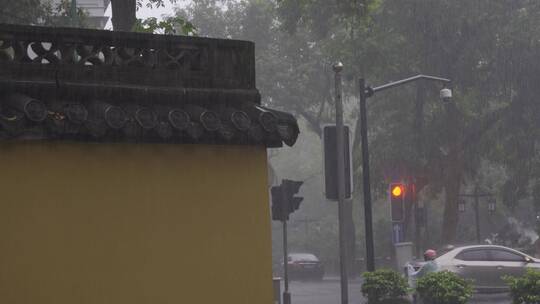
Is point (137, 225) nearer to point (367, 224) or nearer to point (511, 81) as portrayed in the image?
point (367, 224)

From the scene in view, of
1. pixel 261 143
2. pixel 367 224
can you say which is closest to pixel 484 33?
pixel 367 224

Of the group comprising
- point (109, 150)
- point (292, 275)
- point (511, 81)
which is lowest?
point (292, 275)

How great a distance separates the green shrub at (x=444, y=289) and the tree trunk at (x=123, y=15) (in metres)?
7.28

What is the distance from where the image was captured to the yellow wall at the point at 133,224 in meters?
8.62

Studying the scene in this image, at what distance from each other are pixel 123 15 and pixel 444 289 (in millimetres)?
7597

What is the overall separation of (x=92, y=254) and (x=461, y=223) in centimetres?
4766

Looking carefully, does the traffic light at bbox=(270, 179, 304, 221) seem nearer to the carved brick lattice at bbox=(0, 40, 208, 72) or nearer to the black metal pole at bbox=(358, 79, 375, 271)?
the black metal pole at bbox=(358, 79, 375, 271)

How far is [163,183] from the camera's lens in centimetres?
930

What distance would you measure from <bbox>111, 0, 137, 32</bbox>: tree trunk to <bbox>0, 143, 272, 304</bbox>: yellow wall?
6217 millimetres

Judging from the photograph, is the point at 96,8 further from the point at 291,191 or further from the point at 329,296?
the point at 291,191

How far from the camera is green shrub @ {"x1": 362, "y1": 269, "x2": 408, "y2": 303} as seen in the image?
18703 millimetres

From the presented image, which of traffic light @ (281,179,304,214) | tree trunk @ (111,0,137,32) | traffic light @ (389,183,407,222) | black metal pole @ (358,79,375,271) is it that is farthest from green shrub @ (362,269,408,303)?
tree trunk @ (111,0,137,32)

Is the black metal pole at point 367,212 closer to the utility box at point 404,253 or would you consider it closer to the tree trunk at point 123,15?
the utility box at point 404,253

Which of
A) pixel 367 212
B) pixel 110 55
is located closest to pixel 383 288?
Result: pixel 367 212
